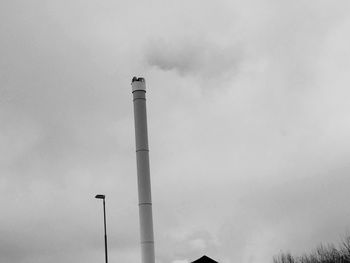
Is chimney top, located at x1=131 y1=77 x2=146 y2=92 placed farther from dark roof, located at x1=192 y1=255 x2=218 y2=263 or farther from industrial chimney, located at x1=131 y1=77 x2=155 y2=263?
dark roof, located at x1=192 y1=255 x2=218 y2=263

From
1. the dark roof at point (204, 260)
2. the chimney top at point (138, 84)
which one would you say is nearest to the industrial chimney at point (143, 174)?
the chimney top at point (138, 84)

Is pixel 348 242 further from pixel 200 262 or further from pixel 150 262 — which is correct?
pixel 150 262

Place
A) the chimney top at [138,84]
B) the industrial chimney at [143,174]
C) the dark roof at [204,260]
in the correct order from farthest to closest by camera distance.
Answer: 1. the dark roof at [204,260]
2. the chimney top at [138,84]
3. the industrial chimney at [143,174]

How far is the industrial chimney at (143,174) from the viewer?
1277 inches

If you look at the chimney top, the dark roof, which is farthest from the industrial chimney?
the dark roof

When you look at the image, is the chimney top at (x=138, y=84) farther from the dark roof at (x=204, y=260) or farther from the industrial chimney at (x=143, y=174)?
the dark roof at (x=204, y=260)

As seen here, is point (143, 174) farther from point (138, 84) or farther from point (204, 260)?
point (204, 260)

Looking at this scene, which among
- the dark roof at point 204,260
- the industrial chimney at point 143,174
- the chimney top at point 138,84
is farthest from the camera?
the dark roof at point 204,260

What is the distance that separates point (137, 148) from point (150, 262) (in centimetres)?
690

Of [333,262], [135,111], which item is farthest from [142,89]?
Answer: [333,262]

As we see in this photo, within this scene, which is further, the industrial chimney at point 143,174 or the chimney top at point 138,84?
the chimney top at point 138,84

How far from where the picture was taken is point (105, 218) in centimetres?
4184

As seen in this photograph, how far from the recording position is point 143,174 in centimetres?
3312

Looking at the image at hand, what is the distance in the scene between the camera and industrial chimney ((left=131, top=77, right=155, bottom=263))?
106 feet
